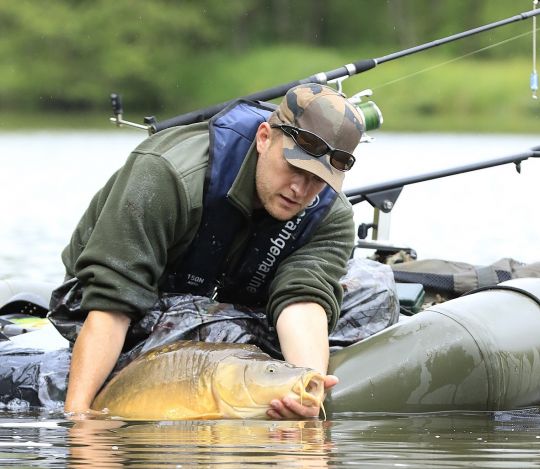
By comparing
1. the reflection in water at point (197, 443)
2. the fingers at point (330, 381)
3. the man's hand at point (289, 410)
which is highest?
the fingers at point (330, 381)

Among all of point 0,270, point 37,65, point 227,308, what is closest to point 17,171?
point 0,270

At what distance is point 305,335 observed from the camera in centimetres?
400

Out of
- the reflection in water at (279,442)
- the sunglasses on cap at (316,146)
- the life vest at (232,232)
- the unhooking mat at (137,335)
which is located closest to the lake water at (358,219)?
the reflection in water at (279,442)

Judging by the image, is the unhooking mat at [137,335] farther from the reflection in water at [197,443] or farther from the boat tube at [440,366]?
the reflection in water at [197,443]

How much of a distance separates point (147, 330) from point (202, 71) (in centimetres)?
2993

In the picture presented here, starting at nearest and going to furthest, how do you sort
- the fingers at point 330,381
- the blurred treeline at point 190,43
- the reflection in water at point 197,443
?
the reflection in water at point 197,443, the fingers at point 330,381, the blurred treeline at point 190,43

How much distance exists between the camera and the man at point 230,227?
12.8ft

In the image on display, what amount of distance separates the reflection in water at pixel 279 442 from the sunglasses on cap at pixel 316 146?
2.33ft

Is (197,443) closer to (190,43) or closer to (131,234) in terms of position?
(131,234)

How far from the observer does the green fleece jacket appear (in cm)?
389

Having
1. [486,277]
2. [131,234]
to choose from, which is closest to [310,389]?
[131,234]

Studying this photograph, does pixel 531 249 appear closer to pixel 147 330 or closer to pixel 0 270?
pixel 0 270

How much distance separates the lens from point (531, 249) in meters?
10.3

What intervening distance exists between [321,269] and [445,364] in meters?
0.45
